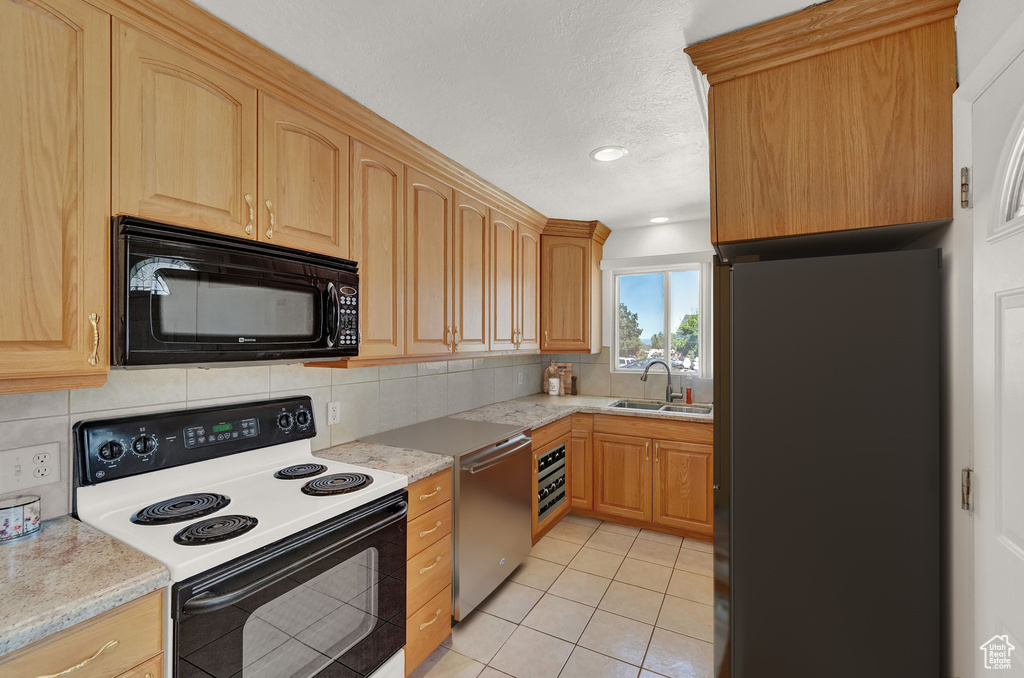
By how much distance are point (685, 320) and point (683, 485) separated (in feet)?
4.44

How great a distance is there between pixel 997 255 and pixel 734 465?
770 millimetres

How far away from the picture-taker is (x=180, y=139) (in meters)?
1.32

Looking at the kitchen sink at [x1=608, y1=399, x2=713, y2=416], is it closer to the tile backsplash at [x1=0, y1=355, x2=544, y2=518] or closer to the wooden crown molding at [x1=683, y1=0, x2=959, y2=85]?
the tile backsplash at [x1=0, y1=355, x2=544, y2=518]

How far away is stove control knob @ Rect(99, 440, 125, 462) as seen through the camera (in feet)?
4.45

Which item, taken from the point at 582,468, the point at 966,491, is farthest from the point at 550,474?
the point at 966,491

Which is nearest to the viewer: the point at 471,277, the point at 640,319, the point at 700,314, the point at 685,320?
the point at 471,277

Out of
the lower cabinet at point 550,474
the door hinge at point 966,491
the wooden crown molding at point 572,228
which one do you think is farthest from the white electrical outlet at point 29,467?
the wooden crown molding at point 572,228

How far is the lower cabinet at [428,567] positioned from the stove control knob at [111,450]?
Result: 94 cm

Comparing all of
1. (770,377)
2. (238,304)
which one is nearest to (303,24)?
(238,304)

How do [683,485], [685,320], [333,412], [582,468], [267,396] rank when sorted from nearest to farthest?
[267,396] < [333,412] < [683,485] < [582,468] < [685,320]

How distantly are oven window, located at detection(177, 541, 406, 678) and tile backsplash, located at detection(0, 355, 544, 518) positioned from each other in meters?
0.65

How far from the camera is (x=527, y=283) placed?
3.46 metres

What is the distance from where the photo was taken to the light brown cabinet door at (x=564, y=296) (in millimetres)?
3699

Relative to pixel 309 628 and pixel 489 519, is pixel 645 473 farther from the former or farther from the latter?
pixel 309 628
